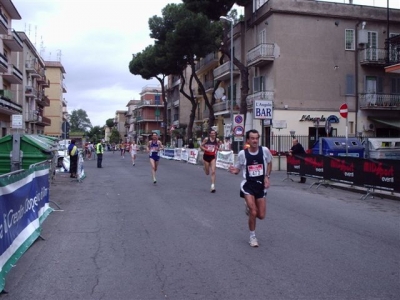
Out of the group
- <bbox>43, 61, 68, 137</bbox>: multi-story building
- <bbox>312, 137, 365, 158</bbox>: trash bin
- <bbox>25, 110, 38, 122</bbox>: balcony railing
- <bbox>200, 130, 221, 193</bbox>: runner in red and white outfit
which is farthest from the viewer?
<bbox>43, 61, 68, 137</bbox>: multi-story building

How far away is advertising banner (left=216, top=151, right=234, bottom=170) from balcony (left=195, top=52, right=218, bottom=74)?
23.6 metres

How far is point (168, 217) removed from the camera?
9586 millimetres

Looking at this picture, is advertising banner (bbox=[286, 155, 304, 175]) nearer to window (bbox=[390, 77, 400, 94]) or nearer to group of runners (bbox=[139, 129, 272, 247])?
group of runners (bbox=[139, 129, 272, 247])

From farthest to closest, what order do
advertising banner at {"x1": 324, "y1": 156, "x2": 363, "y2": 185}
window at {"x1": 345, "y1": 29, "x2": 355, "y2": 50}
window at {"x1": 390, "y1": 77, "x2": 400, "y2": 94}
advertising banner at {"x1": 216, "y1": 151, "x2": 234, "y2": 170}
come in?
window at {"x1": 390, "y1": 77, "x2": 400, "y2": 94} < window at {"x1": 345, "y1": 29, "x2": 355, "y2": 50} < advertising banner at {"x1": 216, "y1": 151, "x2": 234, "y2": 170} < advertising banner at {"x1": 324, "y1": 156, "x2": 363, "y2": 185}

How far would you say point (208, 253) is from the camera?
6586 mm

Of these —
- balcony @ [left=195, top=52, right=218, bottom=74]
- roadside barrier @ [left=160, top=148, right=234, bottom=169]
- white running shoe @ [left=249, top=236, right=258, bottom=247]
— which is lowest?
white running shoe @ [left=249, top=236, right=258, bottom=247]

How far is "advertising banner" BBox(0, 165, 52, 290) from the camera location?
5605mm

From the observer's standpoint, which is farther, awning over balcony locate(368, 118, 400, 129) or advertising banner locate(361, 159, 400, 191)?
awning over balcony locate(368, 118, 400, 129)

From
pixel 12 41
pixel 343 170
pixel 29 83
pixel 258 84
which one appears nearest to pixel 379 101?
pixel 258 84

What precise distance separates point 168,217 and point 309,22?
27716 mm

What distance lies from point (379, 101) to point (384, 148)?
12.9 meters

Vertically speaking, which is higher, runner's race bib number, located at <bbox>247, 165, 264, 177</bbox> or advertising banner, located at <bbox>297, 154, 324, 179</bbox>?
runner's race bib number, located at <bbox>247, 165, 264, 177</bbox>

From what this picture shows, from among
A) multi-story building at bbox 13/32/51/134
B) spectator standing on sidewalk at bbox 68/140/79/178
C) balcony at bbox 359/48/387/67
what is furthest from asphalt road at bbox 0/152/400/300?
multi-story building at bbox 13/32/51/134

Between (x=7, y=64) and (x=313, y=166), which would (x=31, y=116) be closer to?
(x=7, y=64)
